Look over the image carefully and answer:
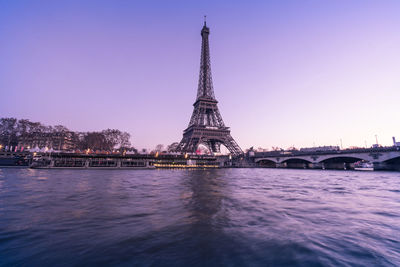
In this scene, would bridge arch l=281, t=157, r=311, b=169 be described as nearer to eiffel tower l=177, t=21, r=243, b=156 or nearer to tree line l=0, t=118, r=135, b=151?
eiffel tower l=177, t=21, r=243, b=156

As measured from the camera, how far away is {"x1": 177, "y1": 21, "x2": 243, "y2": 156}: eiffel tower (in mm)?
76312

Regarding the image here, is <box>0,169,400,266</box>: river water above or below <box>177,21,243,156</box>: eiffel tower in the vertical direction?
below

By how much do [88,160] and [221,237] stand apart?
7848 centimetres

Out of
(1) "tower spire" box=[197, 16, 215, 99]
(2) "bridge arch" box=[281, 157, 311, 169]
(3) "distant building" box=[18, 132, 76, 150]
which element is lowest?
(2) "bridge arch" box=[281, 157, 311, 169]

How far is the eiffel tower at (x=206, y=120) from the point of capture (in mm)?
76312

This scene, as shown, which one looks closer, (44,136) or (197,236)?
(197,236)

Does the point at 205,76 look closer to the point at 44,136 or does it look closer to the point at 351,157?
the point at 351,157

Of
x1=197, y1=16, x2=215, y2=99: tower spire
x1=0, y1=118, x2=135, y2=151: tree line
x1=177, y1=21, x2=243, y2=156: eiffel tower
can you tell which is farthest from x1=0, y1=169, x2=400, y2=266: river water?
x1=0, y1=118, x2=135, y2=151: tree line

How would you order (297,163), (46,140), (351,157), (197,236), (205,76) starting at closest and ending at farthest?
1. (197,236)
2. (351,157)
3. (205,76)
4. (297,163)
5. (46,140)

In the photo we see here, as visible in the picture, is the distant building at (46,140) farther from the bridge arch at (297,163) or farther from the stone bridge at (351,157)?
the bridge arch at (297,163)

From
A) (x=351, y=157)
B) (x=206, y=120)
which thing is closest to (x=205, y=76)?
(x=206, y=120)

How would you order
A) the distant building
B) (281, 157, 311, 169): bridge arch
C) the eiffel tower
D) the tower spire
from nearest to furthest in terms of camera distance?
the eiffel tower → the tower spire → (281, 157, 311, 169): bridge arch → the distant building

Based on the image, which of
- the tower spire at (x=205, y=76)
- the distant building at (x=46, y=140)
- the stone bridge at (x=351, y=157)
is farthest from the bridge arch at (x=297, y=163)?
the distant building at (x=46, y=140)

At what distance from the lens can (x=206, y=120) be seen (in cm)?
8612
